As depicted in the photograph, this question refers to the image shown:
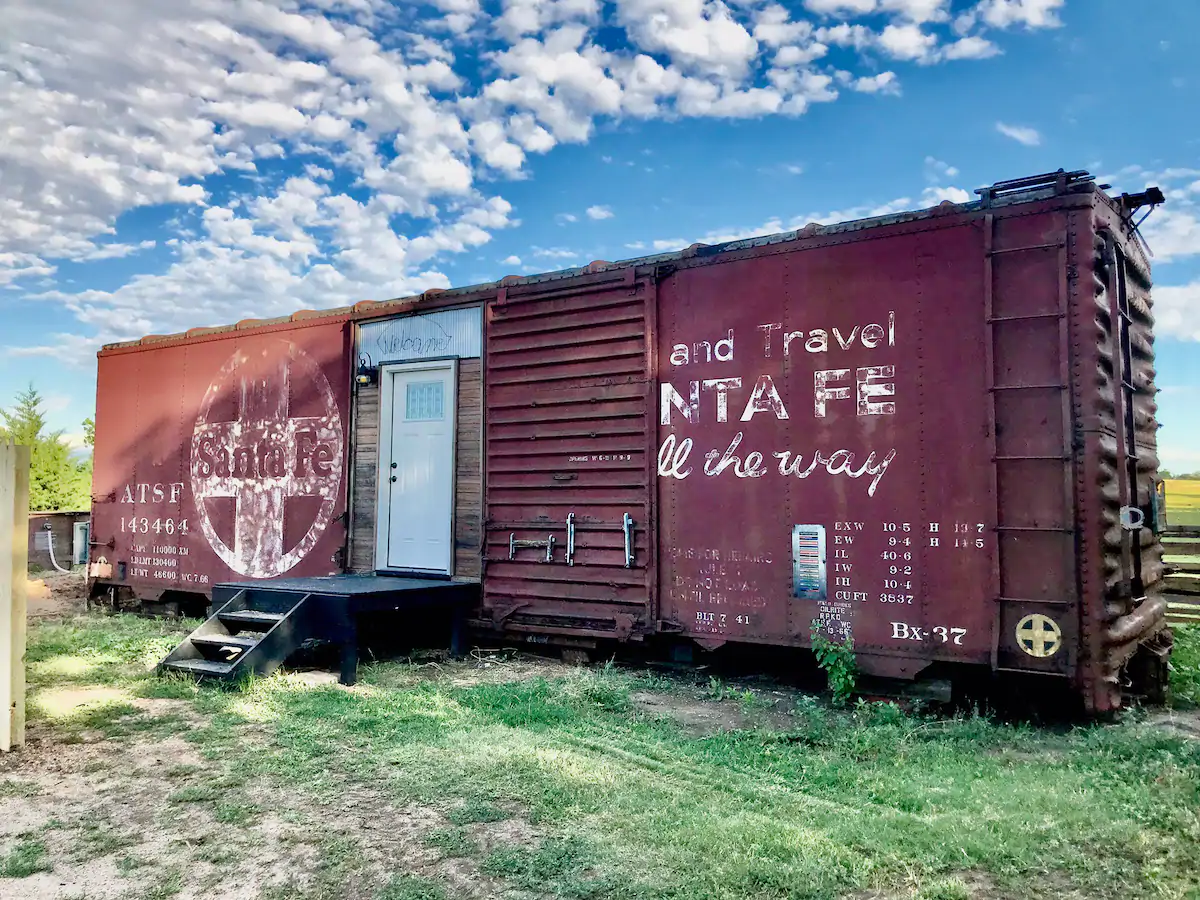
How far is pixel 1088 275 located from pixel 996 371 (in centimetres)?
77

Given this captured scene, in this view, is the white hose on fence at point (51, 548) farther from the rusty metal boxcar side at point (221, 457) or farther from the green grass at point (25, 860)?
the green grass at point (25, 860)

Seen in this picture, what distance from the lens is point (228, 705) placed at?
5.59 meters

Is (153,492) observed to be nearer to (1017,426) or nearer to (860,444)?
(860,444)

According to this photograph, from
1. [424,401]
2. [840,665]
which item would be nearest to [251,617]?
[424,401]

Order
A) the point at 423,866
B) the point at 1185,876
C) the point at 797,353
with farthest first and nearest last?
1. the point at 797,353
2. the point at 423,866
3. the point at 1185,876

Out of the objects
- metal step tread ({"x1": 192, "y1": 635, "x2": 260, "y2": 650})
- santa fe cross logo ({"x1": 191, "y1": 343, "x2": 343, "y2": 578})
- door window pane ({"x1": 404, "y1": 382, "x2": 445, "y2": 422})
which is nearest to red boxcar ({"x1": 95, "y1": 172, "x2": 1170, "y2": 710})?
door window pane ({"x1": 404, "y1": 382, "x2": 445, "y2": 422})

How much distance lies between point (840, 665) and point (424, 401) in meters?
4.66

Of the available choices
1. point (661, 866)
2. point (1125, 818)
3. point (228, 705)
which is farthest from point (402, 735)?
Result: point (1125, 818)

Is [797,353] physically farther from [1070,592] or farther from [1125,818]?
[1125,818]

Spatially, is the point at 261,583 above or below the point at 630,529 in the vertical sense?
below

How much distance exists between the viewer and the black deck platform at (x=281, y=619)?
20.6ft

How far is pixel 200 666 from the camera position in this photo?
6.17m

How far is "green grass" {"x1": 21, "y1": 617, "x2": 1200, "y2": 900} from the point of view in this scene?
303 centimetres

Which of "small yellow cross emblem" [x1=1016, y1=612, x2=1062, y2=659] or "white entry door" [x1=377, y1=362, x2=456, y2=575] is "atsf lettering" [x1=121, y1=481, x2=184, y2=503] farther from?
"small yellow cross emblem" [x1=1016, y1=612, x2=1062, y2=659]
